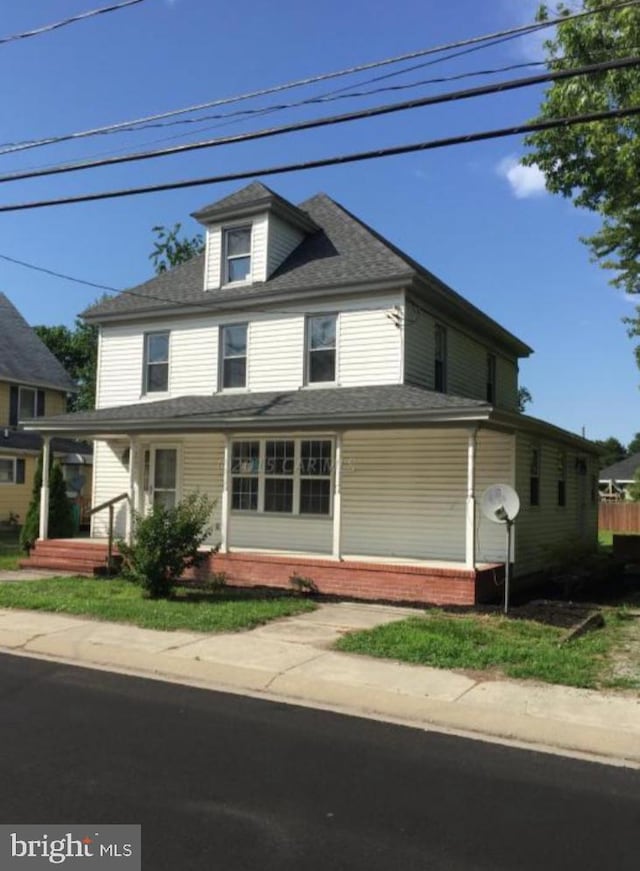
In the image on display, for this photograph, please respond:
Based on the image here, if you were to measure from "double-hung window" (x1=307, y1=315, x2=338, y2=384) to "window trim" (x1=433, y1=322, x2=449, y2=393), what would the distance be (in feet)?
7.49

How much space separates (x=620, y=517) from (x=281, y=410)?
2720cm

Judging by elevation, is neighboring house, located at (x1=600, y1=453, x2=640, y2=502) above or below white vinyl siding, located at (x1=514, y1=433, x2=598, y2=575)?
above

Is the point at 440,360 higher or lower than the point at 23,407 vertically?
lower

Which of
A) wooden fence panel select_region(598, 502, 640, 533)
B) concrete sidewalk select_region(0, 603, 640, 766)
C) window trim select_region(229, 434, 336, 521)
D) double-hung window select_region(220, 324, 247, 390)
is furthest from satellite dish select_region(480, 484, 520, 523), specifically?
wooden fence panel select_region(598, 502, 640, 533)

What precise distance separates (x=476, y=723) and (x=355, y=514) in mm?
9347

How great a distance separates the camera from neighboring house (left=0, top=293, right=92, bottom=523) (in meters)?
29.8

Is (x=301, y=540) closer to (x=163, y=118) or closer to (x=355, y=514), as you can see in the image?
(x=355, y=514)

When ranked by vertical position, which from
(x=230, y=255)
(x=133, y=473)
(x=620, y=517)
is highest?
(x=230, y=255)

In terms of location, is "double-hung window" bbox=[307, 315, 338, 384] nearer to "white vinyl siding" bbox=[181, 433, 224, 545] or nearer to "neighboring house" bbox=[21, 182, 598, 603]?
"neighboring house" bbox=[21, 182, 598, 603]

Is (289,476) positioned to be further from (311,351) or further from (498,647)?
(498,647)

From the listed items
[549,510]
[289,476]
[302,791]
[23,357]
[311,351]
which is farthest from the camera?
[23,357]

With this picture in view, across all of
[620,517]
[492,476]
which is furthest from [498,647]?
[620,517]

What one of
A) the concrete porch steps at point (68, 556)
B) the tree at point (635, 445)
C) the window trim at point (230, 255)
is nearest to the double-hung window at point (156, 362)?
the window trim at point (230, 255)

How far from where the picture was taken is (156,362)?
18.7 meters
